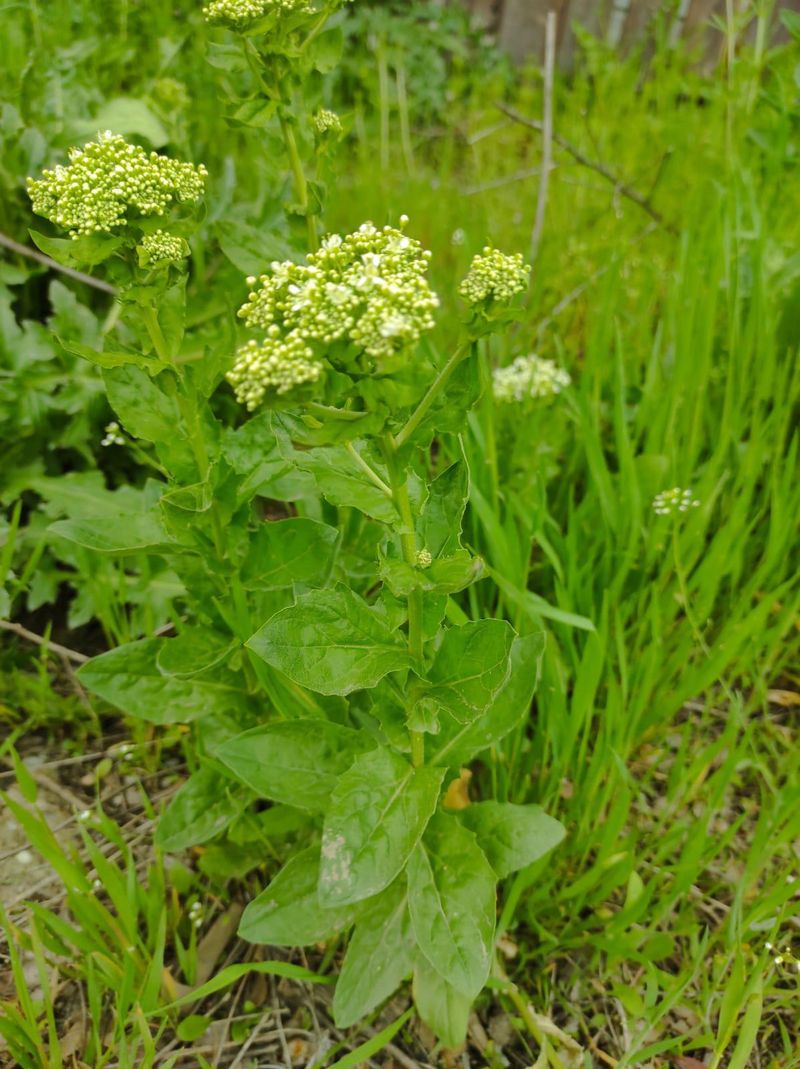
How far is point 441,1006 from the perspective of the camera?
1619 millimetres

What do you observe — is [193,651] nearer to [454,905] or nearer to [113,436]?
[113,436]

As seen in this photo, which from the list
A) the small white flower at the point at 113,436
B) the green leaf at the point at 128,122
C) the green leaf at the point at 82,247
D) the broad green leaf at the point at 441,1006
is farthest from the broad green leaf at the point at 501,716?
the green leaf at the point at 128,122

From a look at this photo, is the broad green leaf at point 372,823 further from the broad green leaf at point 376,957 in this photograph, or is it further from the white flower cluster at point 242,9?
the white flower cluster at point 242,9

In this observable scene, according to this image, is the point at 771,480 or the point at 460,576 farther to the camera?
the point at 771,480

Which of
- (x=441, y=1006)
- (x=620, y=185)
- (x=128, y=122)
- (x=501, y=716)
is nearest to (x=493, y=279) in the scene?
(x=501, y=716)

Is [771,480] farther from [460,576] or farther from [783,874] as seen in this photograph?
[460,576]

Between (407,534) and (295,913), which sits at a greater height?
(407,534)

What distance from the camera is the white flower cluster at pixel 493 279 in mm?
1146

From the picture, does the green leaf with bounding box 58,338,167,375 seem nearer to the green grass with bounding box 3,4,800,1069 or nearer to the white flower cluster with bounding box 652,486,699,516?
the green grass with bounding box 3,4,800,1069

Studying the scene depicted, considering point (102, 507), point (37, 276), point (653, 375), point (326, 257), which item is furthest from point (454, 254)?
point (326, 257)

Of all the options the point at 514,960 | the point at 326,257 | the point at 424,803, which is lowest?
the point at 514,960

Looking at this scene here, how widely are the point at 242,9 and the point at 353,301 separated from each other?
0.75 metres

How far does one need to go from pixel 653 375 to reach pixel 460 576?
1534 mm

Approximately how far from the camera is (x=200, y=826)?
5.79ft
